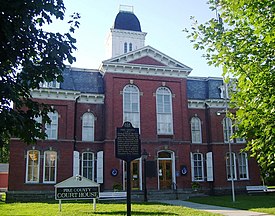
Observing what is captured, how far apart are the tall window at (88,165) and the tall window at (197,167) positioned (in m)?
9.21

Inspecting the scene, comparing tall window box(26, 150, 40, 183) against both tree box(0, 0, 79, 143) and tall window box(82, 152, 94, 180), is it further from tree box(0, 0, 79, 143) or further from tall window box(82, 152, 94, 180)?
tree box(0, 0, 79, 143)

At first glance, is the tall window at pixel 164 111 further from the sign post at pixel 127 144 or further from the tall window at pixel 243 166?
the sign post at pixel 127 144

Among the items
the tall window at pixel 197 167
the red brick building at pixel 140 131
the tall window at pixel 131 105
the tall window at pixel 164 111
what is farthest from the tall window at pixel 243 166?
the tall window at pixel 131 105

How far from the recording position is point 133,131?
11.5m

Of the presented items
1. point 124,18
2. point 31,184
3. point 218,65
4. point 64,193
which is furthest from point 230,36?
point 124,18

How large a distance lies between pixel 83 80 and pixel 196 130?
11439 millimetres

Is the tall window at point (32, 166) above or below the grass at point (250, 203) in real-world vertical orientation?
above

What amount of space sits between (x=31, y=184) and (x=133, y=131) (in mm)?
16222

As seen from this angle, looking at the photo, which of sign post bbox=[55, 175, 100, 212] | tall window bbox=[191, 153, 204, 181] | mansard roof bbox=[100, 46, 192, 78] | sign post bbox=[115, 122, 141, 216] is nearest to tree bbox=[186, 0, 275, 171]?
sign post bbox=[115, 122, 141, 216]

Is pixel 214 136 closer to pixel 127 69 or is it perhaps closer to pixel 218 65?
pixel 127 69

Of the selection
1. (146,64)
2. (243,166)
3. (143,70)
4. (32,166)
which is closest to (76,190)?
(32,166)

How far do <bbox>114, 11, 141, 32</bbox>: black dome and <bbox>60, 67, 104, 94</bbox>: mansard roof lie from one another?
9056 mm

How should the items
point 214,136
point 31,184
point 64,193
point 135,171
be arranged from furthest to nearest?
point 214,136 → point 135,171 → point 31,184 → point 64,193

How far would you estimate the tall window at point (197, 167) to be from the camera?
96.3ft
